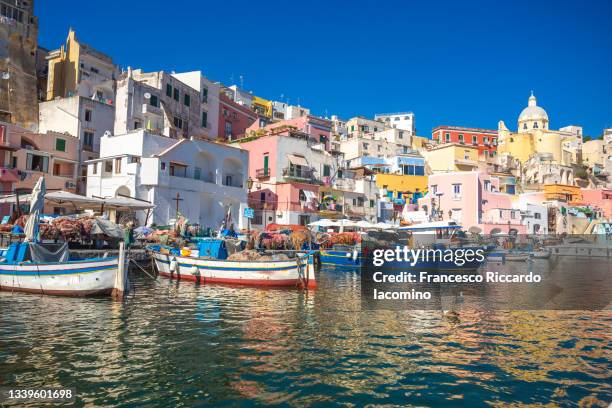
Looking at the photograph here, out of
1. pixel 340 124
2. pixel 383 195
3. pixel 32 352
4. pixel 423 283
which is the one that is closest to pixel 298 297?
pixel 423 283

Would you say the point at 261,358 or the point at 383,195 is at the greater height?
the point at 383,195

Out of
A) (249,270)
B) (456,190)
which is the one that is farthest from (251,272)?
(456,190)

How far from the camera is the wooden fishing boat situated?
2100 cm

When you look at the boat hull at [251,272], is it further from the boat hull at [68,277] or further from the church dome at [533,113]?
the church dome at [533,113]

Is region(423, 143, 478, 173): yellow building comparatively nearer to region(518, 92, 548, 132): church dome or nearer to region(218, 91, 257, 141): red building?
region(518, 92, 548, 132): church dome

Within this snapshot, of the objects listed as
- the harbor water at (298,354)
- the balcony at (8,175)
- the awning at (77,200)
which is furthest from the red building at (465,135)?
the harbor water at (298,354)

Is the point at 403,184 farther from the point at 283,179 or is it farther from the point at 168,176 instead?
the point at 168,176

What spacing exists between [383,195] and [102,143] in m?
33.2

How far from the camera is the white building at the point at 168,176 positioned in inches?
1385

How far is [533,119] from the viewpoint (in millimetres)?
88312

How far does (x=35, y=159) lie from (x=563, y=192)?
67.4 metres

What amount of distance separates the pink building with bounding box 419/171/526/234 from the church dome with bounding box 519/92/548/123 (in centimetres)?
3958

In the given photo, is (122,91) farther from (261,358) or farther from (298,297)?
(261,358)

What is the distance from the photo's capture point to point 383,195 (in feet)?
189
